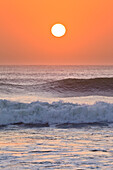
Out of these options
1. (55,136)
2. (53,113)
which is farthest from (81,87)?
(55,136)

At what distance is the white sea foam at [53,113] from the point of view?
1472cm

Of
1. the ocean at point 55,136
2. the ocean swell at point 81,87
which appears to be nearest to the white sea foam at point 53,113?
the ocean at point 55,136

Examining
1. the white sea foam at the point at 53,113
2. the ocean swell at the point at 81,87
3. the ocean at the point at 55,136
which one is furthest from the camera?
the ocean swell at the point at 81,87

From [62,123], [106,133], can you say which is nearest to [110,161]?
[106,133]

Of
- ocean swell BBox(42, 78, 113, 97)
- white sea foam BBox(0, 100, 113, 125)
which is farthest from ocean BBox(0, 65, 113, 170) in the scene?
ocean swell BBox(42, 78, 113, 97)

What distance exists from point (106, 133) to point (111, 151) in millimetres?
2790

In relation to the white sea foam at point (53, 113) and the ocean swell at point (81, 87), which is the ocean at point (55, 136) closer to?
the white sea foam at point (53, 113)

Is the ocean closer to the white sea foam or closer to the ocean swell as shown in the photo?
the white sea foam

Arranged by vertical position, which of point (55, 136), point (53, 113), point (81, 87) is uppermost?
point (81, 87)

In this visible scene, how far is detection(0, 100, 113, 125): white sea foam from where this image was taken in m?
14.7

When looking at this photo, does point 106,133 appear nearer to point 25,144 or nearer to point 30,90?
point 25,144

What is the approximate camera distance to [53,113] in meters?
15.4

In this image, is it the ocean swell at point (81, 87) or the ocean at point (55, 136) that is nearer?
the ocean at point (55, 136)

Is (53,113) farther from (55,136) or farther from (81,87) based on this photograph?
(81,87)
